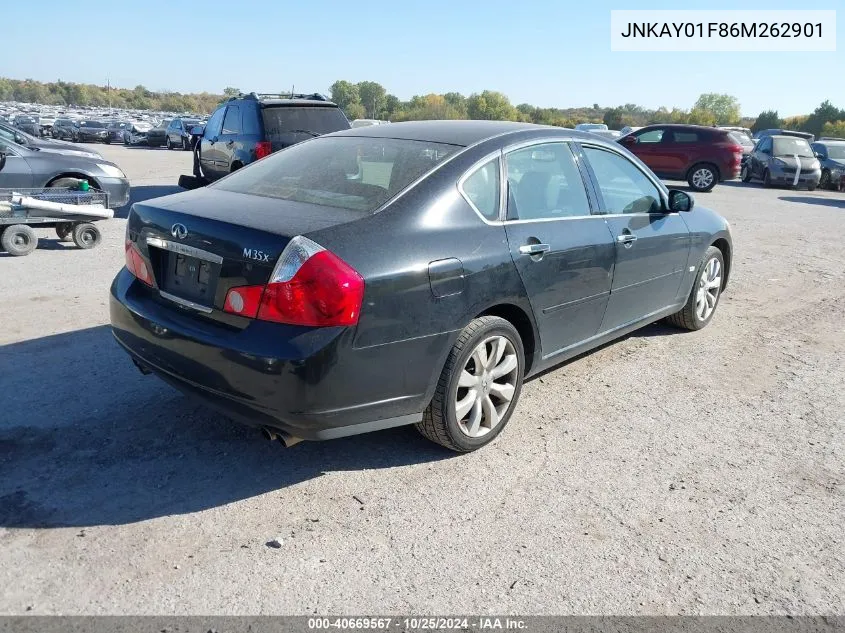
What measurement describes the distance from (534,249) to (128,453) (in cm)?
236

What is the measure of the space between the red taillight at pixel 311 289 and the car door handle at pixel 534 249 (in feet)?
3.73

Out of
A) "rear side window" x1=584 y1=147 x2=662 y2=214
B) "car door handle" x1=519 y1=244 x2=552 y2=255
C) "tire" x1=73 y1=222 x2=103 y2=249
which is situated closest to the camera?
"car door handle" x1=519 y1=244 x2=552 y2=255

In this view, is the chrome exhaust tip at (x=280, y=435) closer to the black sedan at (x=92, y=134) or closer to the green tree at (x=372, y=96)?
the black sedan at (x=92, y=134)

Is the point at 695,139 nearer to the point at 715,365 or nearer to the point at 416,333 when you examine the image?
the point at 715,365

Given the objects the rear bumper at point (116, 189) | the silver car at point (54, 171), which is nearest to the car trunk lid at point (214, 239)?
the silver car at point (54, 171)

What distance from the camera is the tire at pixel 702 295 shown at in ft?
19.0

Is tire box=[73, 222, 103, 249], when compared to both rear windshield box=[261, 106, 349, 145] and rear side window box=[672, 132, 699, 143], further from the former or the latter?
rear side window box=[672, 132, 699, 143]

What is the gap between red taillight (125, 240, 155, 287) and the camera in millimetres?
3575

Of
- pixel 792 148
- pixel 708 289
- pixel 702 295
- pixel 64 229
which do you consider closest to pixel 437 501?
pixel 702 295

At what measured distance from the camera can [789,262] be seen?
9398 millimetres

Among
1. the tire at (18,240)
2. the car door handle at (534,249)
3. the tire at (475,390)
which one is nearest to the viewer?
the tire at (475,390)

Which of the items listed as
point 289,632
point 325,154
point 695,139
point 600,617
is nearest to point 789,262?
point 325,154

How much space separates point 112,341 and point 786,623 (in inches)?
176

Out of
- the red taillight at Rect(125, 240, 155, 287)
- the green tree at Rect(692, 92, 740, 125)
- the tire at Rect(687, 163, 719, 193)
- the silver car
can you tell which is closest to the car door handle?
the red taillight at Rect(125, 240, 155, 287)
